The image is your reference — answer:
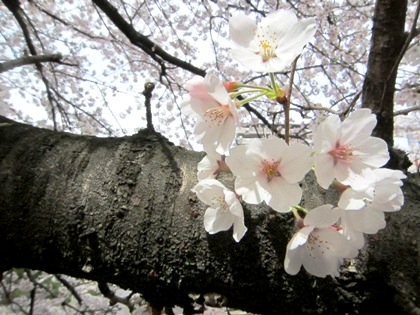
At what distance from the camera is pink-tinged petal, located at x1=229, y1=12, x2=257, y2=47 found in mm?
849

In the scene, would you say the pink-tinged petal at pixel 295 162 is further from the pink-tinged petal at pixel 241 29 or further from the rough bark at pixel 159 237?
the pink-tinged petal at pixel 241 29

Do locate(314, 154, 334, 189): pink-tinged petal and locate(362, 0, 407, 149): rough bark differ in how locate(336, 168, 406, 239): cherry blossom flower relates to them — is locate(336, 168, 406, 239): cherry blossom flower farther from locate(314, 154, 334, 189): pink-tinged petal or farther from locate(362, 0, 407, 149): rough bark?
locate(362, 0, 407, 149): rough bark

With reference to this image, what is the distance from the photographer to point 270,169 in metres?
0.80

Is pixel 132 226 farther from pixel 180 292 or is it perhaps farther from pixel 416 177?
pixel 416 177

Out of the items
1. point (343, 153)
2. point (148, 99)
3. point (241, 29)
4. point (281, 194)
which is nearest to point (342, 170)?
point (343, 153)

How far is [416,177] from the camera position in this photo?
104 cm

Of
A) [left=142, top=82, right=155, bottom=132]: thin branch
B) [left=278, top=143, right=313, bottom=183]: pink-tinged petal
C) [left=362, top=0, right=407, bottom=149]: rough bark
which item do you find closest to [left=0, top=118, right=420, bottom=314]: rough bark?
[left=142, top=82, right=155, bottom=132]: thin branch

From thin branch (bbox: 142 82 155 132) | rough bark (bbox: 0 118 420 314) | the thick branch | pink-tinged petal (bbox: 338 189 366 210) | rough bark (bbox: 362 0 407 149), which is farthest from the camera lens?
the thick branch

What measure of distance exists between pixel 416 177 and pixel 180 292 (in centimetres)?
74

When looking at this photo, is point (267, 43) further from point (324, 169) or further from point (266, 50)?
point (324, 169)

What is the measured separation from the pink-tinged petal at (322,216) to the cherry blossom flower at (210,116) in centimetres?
22

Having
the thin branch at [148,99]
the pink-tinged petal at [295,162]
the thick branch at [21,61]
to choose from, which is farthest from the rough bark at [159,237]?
the thick branch at [21,61]

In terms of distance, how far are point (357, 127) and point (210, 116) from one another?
0.33 m

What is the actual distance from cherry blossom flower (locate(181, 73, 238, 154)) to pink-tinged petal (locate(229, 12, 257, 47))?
0.51ft
